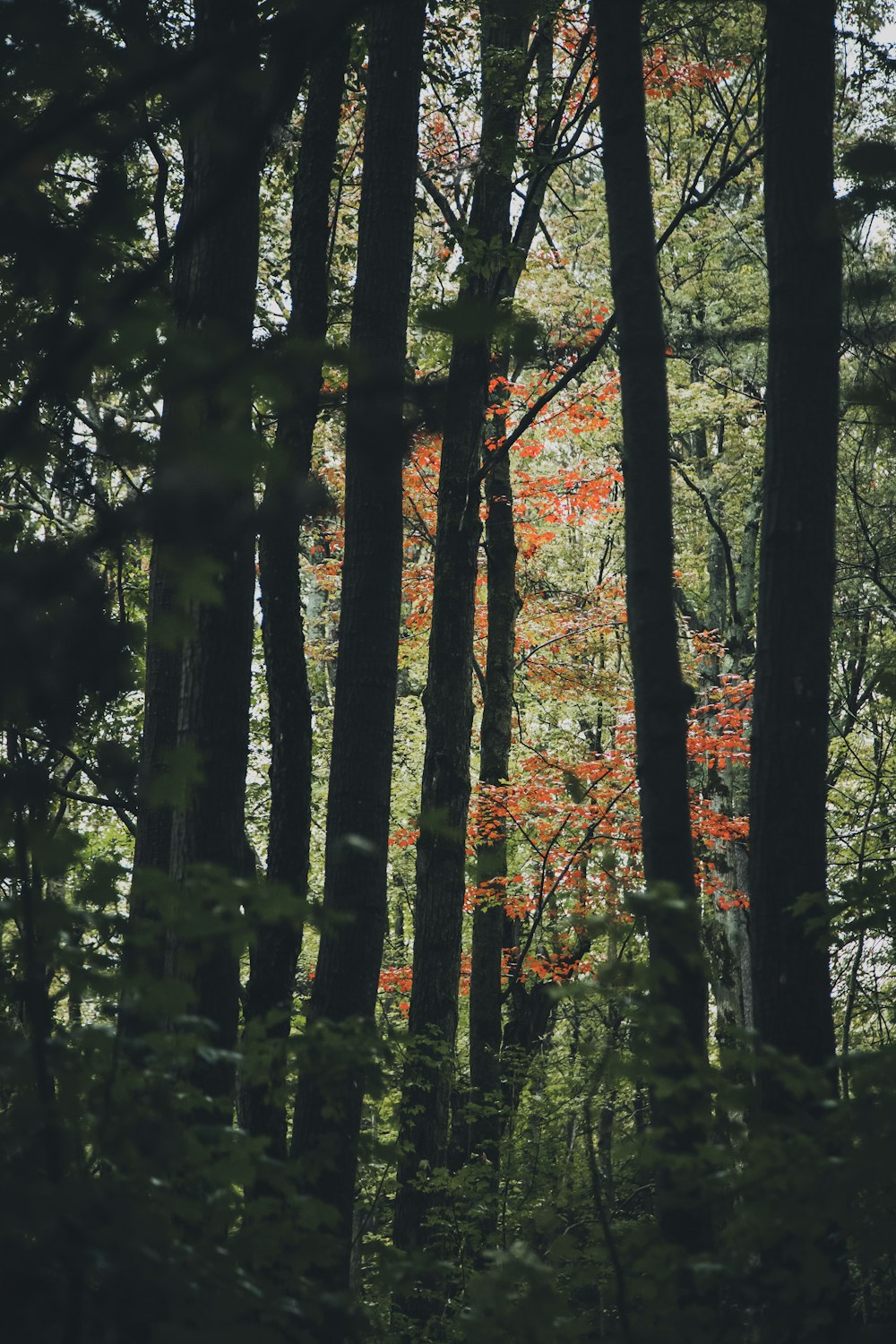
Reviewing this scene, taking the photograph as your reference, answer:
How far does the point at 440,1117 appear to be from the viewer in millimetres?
8023

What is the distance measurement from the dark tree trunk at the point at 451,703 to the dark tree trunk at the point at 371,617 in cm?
157

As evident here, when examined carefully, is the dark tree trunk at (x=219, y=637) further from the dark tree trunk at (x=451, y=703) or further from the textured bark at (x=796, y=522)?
the dark tree trunk at (x=451, y=703)

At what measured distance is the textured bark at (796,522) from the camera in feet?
11.8

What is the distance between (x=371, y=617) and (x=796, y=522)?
238cm

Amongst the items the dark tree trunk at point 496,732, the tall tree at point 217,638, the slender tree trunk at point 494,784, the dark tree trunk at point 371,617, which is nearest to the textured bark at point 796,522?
the tall tree at point 217,638

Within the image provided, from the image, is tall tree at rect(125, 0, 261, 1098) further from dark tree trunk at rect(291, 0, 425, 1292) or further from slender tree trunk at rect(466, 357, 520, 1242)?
slender tree trunk at rect(466, 357, 520, 1242)

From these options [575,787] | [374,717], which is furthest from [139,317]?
[374,717]

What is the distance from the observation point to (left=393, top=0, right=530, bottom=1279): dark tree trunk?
308 inches

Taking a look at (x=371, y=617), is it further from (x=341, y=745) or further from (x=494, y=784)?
(x=494, y=784)

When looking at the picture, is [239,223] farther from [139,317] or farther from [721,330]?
[721,330]

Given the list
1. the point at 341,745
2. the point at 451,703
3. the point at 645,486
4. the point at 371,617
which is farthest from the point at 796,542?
the point at 451,703

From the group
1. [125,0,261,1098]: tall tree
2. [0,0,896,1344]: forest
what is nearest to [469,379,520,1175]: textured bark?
[0,0,896,1344]: forest

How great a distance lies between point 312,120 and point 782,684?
16.3 ft

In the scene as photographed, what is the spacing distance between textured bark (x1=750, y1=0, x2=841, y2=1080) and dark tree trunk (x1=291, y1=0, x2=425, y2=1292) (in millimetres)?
1849
